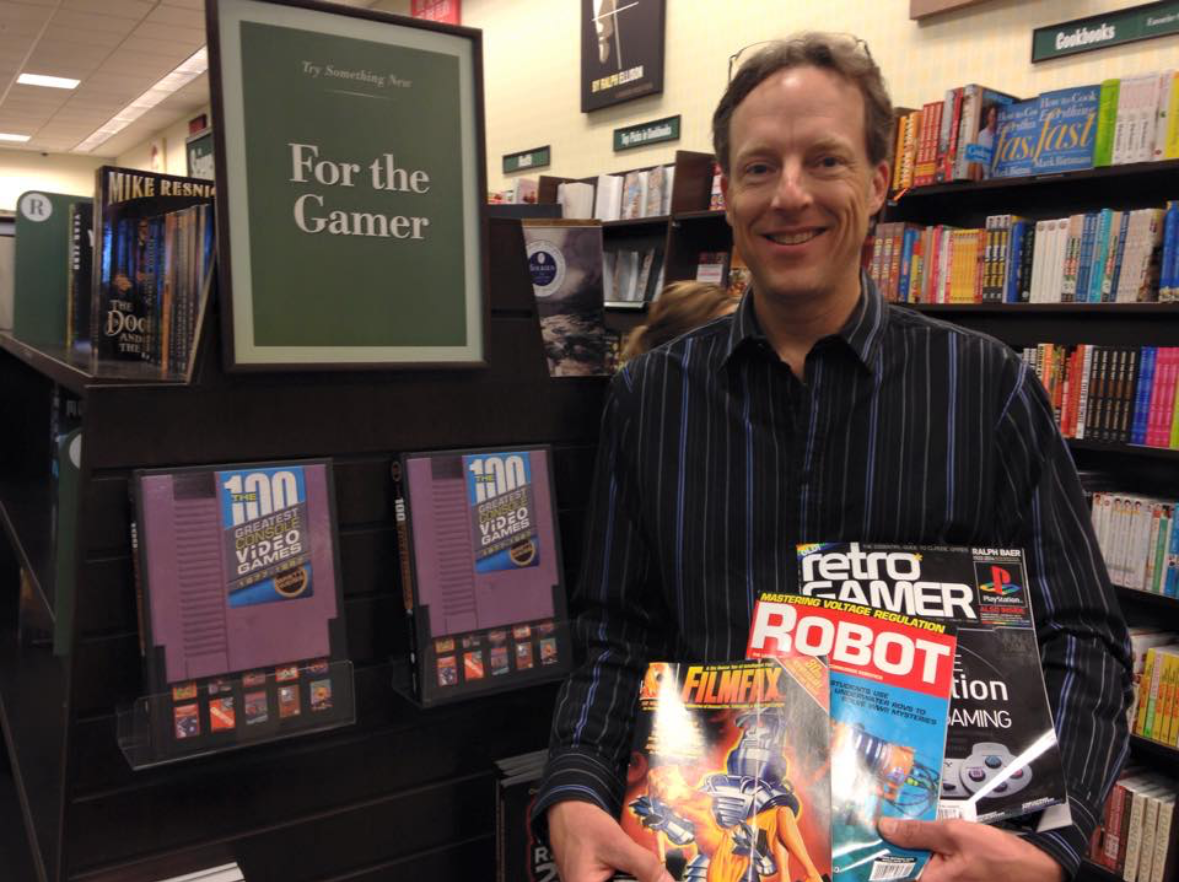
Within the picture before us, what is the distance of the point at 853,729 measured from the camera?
38.0 inches

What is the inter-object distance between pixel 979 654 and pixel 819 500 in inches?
11.0

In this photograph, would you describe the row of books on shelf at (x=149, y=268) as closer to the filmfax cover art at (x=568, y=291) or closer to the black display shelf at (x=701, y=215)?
the filmfax cover art at (x=568, y=291)

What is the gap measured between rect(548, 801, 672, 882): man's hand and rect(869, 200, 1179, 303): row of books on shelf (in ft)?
7.86

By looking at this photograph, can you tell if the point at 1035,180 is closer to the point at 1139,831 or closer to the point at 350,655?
the point at 1139,831

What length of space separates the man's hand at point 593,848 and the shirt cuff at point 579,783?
0.01m

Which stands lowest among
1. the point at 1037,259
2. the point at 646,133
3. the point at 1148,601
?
the point at 1148,601

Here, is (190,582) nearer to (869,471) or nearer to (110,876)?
(110,876)

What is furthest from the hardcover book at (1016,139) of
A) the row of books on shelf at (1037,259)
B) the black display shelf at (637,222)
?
the black display shelf at (637,222)

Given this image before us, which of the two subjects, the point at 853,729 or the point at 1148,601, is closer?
the point at 853,729

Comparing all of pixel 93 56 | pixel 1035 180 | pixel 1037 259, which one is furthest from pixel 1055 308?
pixel 93 56

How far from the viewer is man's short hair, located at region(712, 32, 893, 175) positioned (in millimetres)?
1190

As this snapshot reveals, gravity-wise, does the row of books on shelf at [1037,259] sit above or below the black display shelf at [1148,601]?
above

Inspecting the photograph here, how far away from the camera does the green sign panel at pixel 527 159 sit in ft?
20.3

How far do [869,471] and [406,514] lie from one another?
64 centimetres
